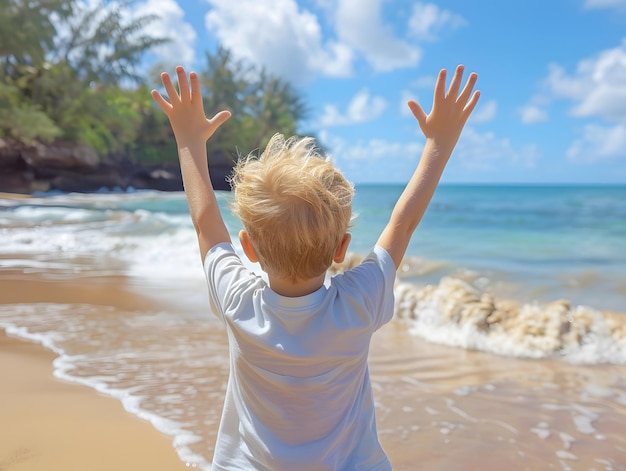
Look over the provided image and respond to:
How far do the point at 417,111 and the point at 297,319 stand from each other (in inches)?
25.5

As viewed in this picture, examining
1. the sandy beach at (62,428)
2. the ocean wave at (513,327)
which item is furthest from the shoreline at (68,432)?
the ocean wave at (513,327)

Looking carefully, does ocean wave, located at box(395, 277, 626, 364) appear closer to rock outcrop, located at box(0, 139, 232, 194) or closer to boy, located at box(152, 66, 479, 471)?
boy, located at box(152, 66, 479, 471)

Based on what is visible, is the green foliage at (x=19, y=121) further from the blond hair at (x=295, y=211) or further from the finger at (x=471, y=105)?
the blond hair at (x=295, y=211)

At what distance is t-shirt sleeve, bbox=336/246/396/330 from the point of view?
1212mm

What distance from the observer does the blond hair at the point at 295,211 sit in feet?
3.72

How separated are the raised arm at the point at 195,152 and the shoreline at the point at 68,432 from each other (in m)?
1.11

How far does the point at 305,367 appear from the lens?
1178mm

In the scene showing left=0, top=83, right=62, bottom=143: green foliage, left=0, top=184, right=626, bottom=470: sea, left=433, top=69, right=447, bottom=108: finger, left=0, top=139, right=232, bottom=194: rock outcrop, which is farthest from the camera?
left=0, top=139, right=232, bottom=194: rock outcrop

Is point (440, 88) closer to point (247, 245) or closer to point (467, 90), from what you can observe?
point (467, 90)

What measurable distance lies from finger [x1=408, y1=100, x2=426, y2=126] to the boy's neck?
21.3 inches

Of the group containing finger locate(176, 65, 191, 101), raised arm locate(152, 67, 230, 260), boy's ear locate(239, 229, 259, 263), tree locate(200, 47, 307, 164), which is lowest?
boy's ear locate(239, 229, 259, 263)

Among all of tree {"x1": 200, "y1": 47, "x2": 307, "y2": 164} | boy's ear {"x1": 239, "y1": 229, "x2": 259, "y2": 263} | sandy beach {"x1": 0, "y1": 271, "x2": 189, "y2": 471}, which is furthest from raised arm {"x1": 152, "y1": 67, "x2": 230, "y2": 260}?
tree {"x1": 200, "y1": 47, "x2": 307, "y2": 164}

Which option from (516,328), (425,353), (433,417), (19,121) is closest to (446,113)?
(433,417)

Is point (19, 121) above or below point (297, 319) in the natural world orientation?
above
